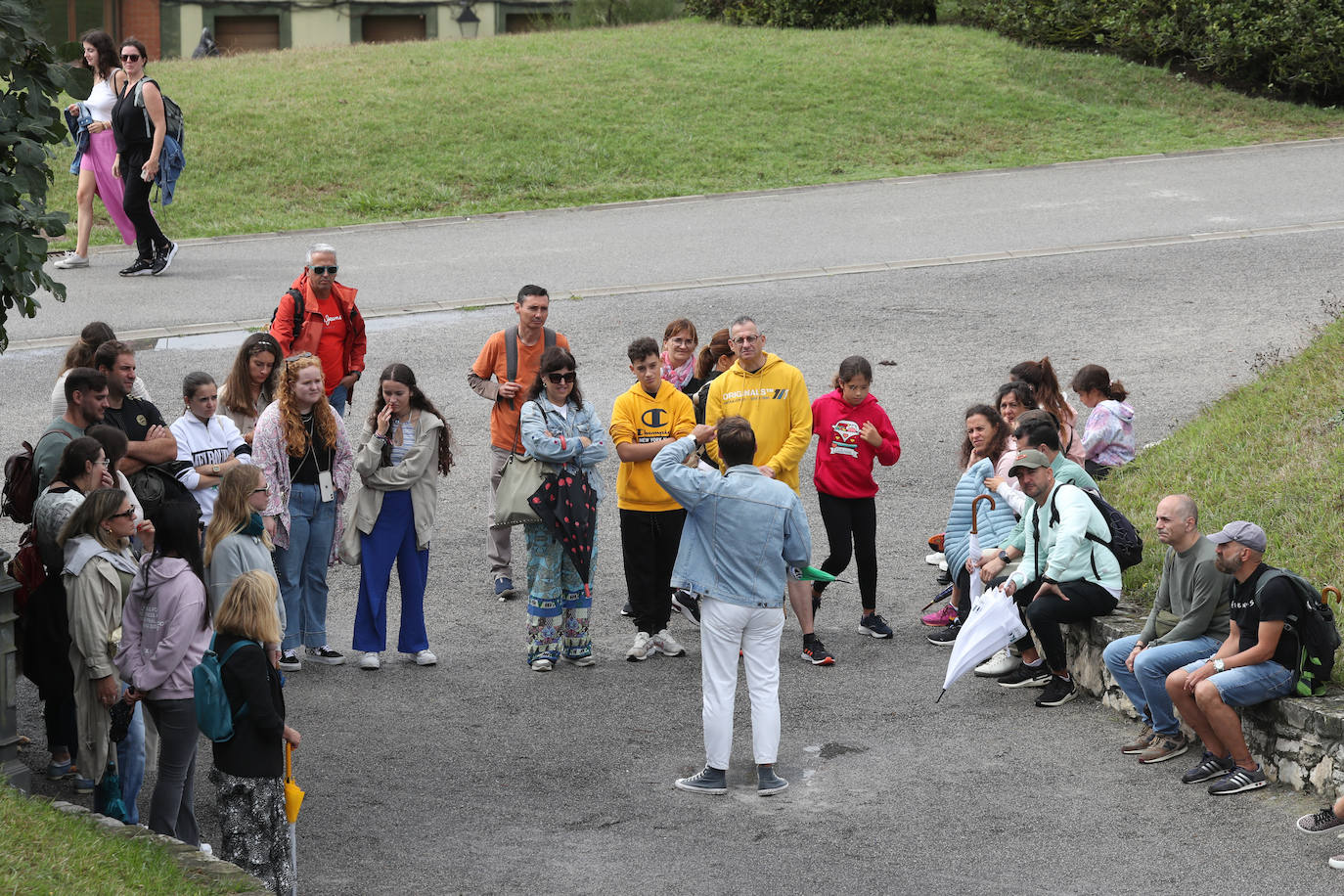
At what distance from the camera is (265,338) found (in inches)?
364

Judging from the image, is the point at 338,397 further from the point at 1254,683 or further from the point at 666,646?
the point at 1254,683

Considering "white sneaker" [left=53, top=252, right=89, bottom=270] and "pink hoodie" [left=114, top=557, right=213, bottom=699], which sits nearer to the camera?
"pink hoodie" [left=114, top=557, right=213, bottom=699]

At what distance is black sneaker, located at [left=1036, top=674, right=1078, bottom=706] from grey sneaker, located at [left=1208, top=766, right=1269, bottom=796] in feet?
4.49

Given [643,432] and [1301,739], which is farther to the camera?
[643,432]

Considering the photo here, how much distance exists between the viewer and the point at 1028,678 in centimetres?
897

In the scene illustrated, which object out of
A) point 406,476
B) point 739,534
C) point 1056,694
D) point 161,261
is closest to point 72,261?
point 161,261

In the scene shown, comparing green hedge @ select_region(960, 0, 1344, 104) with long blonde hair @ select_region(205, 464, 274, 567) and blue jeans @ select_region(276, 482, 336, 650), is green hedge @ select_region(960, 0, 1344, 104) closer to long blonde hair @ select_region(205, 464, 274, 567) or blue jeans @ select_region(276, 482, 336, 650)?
blue jeans @ select_region(276, 482, 336, 650)

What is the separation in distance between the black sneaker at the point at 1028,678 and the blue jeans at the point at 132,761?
493 centimetres

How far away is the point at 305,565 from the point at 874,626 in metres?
3.67

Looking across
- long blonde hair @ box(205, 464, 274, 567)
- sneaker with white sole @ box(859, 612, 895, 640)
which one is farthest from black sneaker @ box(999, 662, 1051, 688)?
long blonde hair @ box(205, 464, 274, 567)

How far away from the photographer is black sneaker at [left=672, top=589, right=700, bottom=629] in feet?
32.9

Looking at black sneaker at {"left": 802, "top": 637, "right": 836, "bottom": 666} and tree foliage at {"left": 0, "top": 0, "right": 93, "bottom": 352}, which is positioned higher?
tree foliage at {"left": 0, "top": 0, "right": 93, "bottom": 352}

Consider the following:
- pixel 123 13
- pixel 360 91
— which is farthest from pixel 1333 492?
pixel 123 13

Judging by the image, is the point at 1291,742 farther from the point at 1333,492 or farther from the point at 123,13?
the point at 123,13
